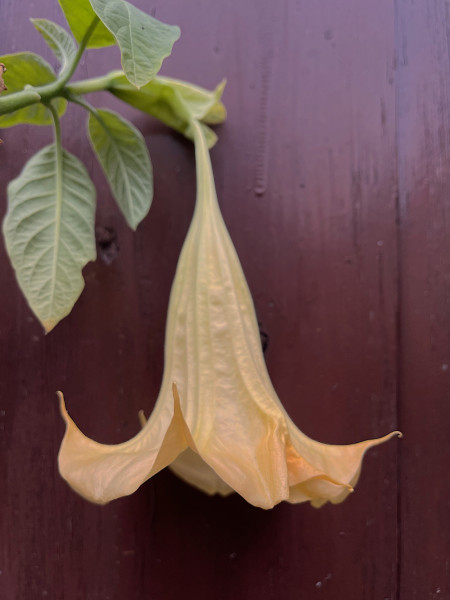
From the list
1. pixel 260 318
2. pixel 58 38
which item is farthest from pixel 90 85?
pixel 260 318

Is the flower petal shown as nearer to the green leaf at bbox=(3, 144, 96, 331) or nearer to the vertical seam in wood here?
the green leaf at bbox=(3, 144, 96, 331)

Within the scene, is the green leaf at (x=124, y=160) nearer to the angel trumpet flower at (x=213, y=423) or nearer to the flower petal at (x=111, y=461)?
the angel trumpet flower at (x=213, y=423)

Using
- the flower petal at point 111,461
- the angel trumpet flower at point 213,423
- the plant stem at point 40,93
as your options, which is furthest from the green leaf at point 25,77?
the flower petal at point 111,461

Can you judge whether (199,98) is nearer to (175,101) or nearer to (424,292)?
(175,101)

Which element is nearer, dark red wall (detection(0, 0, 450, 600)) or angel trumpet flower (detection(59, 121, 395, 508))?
angel trumpet flower (detection(59, 121, 395, 508))

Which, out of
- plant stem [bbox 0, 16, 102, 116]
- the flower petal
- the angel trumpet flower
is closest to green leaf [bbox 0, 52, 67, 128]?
plant stem [bbox 0, 16, 102, 116]

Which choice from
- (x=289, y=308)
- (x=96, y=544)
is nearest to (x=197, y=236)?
(x=289, y=308)
